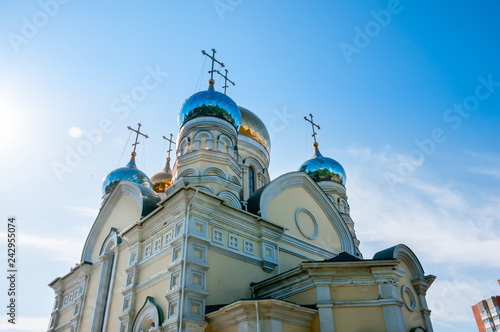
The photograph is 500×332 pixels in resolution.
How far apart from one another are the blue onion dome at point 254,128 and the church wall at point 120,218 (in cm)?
504

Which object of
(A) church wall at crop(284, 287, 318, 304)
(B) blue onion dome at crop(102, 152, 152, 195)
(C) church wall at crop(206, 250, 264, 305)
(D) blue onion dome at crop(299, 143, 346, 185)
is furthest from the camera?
(D) blue onion dome at crop(299, 143, 346, 185)

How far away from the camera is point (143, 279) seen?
30.7 feet

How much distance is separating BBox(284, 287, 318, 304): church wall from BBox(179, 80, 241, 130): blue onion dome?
581 centimetres

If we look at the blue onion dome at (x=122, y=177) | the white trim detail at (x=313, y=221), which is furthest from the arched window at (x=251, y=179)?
the blue onion dome at (x=122, y=177)

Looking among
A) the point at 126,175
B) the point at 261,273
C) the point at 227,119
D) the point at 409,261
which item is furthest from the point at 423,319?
the point at 126,175

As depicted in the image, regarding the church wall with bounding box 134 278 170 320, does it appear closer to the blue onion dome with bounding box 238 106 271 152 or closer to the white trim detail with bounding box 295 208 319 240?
the white trim detail with bounding box 295 208 319 240

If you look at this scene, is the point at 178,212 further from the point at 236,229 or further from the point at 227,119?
the point at 227,119

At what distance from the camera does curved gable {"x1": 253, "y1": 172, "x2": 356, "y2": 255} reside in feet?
36.2

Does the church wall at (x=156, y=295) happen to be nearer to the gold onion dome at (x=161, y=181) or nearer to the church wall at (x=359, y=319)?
the church wall at (x=359, y=319)

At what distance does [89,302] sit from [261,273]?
539cm

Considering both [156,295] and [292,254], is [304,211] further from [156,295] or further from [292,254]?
[156,295]

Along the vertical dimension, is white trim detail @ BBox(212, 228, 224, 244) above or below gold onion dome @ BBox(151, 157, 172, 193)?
below

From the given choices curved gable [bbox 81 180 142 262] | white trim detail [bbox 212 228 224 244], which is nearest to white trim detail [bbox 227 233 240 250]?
white trim detail [bbox 212 228 224 244]

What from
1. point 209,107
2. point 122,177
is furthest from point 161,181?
point 209,107
